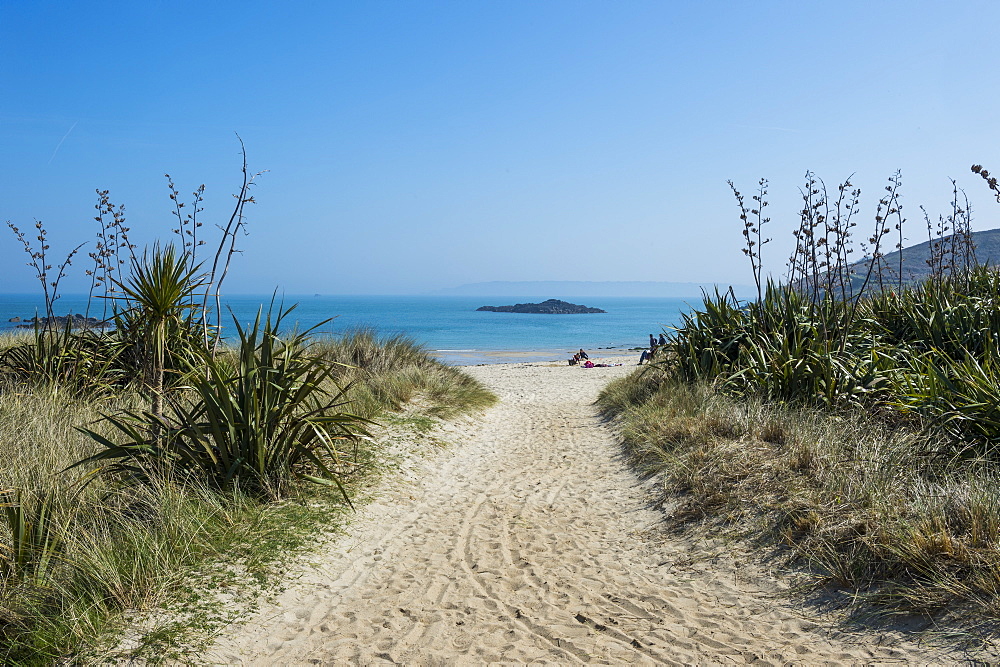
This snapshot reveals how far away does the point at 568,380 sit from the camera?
20.8m

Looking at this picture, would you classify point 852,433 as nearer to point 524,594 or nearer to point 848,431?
point 848,431

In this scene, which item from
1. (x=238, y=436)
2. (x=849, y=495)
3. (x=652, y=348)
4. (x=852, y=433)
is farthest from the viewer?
(x=652, y=348)

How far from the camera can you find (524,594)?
4.46 meters

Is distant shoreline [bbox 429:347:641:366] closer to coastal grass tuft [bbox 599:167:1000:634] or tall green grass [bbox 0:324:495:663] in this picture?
coastal grass tuft [bbox 599:167:1000:634]

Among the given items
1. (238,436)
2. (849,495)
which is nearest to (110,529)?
(238,436)

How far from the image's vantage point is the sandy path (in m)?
3.64

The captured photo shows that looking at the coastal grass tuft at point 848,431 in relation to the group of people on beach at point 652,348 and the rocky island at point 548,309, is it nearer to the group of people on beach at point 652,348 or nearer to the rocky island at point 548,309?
the group of people on beach at point 652,348

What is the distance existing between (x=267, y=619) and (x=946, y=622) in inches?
153

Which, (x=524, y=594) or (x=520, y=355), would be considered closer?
(x=524, y=594)

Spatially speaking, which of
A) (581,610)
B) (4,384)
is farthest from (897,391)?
(4,384)

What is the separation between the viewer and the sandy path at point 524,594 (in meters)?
3.64

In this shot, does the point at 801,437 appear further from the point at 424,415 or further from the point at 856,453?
the point at 424,415

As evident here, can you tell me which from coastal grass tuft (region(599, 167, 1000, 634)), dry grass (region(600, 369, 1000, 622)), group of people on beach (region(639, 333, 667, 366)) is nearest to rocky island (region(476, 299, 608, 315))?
group of people on beach (region(639, 333, 667, 366))

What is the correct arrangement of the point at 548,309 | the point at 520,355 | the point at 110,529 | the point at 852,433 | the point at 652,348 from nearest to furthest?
the point at 110,529
the point at 852,433
the point at 652,348
the point at 520,355
the point at 548,309
